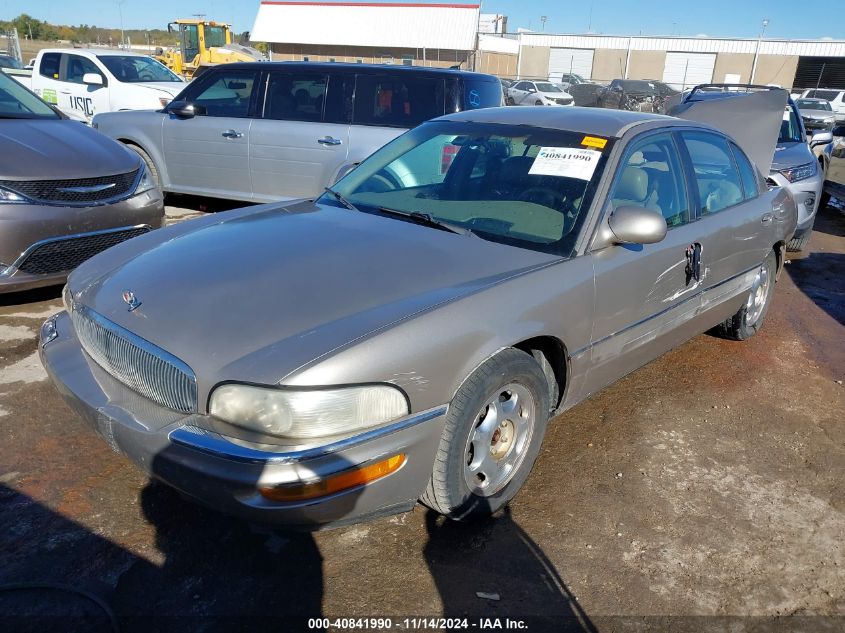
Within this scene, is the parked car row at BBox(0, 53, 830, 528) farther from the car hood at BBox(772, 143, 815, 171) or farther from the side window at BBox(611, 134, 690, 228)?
the car hood at BBox(772, 143, 815, 171)

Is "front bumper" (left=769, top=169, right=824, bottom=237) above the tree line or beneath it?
beneath

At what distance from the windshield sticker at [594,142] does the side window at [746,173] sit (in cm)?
156

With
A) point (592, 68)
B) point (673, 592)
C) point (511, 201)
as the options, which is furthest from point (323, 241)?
point (592, 68)

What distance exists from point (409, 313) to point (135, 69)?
11482mm

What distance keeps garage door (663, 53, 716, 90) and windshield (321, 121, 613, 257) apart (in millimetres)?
48758

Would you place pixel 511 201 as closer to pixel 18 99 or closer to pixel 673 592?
pixel 673 592

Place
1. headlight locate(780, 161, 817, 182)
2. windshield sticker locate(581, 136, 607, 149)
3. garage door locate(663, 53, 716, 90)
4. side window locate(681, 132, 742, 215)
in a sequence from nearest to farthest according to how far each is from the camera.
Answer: windshield sticker locate(581, 136, 607, 149) < side window locate(681, 132, 742, 215) < headlight locate(780, 161, 817, 182) < garage door locate(663, 53, 716, 90)

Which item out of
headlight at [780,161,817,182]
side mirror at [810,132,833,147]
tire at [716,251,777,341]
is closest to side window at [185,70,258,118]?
tire at [716,251,777,341]

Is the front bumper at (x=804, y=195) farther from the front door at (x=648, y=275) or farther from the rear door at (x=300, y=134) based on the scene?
the rear door at (x=300, y=134)

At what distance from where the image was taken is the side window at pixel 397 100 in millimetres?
6598

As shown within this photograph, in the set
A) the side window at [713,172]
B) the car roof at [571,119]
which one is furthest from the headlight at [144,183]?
the side window at [713,172]

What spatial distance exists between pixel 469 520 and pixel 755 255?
288cm

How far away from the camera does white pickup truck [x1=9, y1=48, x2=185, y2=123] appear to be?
11.1m

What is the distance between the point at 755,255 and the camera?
4434mm
